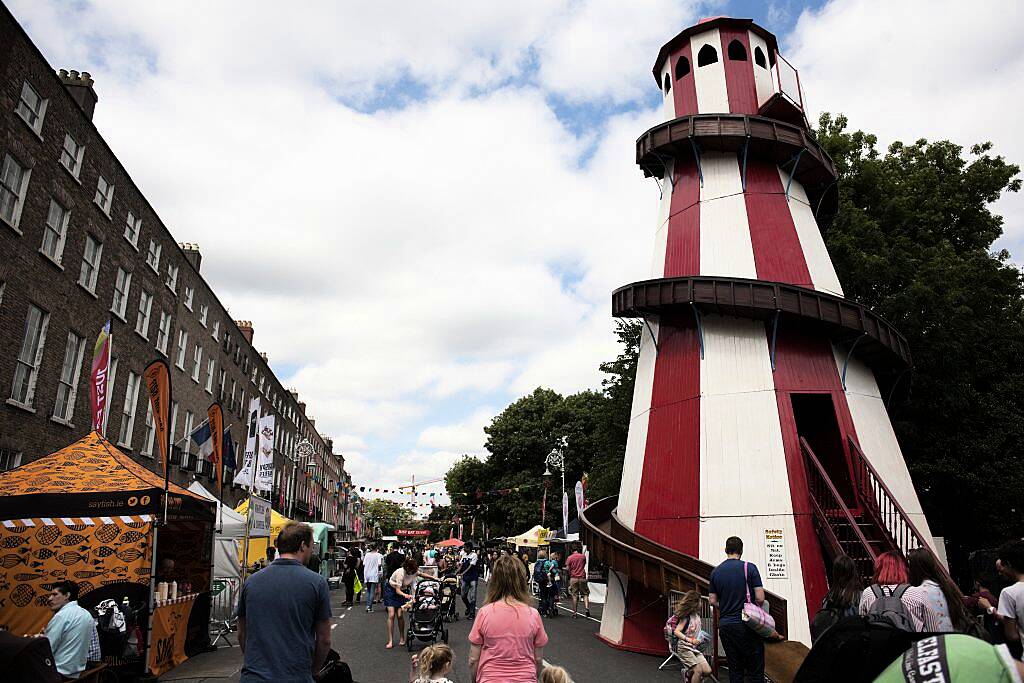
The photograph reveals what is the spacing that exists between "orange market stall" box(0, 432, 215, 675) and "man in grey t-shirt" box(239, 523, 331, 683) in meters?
6.63

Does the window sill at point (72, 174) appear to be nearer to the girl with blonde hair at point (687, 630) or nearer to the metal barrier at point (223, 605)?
the metal barrier at point (223, 605)

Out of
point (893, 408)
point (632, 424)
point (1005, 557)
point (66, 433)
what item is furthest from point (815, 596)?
point (66, 433)

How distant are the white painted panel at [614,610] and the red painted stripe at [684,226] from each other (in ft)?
22.8

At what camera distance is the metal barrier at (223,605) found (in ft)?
52.2

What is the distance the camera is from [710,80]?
17422 mm

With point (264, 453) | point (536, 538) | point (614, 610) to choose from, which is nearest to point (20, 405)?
point (264, 453)

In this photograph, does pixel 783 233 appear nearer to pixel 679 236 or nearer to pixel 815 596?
pixel 679 236

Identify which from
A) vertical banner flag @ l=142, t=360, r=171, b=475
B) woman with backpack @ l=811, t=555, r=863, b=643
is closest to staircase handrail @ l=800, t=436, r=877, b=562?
woman with backpack @ l=811, t=555, r=863, b=643

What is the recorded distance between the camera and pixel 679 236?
16.3 metres

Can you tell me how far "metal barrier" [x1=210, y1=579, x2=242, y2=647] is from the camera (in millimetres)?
15906

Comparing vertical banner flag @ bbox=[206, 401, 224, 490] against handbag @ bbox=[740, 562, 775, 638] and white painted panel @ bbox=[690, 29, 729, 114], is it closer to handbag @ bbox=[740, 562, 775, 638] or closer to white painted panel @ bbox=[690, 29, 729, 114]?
handbag @ bbox=[740, 562, 775, 638]

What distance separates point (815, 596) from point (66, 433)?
19037mm

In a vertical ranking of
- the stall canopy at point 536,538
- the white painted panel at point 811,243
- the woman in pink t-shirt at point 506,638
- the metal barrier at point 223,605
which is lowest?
the metal barrier at point 223,605

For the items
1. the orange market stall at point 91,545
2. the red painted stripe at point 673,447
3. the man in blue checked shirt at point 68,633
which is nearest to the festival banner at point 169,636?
the orange market stall at point 91,545
